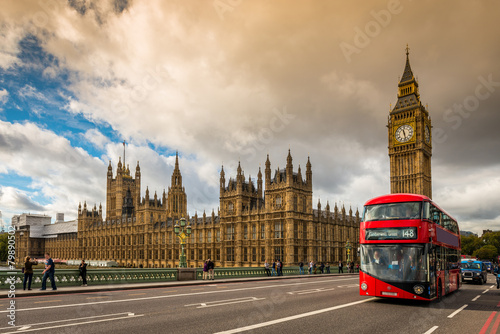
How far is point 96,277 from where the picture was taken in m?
25.7

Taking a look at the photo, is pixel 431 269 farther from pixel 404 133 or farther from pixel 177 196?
pixel 177 196

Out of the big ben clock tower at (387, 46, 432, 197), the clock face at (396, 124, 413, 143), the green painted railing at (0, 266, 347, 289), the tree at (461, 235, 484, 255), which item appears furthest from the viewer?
the tree at (461, 235, 484, 255)

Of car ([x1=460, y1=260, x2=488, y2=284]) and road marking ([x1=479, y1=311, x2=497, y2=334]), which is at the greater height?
road marking ([x1=479, y1=311, x2=497, y2=334])

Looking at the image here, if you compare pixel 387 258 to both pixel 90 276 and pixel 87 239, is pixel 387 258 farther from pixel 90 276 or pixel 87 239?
pixel 87 239

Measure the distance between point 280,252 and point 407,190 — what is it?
3906 cm

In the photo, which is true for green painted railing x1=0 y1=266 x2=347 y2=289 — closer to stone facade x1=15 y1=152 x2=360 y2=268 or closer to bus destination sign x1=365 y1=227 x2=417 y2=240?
bus destination sign x1=365 y1=227 x2=417 y2=240

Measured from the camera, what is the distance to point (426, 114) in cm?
9269

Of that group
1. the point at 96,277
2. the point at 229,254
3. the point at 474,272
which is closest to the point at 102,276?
the point at 96,277

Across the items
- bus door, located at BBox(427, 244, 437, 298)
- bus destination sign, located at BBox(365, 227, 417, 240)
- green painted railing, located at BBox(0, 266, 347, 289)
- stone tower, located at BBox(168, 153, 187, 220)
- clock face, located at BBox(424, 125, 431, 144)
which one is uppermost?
clock face, located at BBox(424, 125, 431, 144)

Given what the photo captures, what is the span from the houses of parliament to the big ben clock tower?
0.20m

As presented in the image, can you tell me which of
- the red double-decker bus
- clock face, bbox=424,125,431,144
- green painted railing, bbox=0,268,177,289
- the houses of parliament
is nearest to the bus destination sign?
the red double-decker bus

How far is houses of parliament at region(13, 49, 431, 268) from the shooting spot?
63531 millimetres

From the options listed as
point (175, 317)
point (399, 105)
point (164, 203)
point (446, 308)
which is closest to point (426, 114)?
point (399, 105)

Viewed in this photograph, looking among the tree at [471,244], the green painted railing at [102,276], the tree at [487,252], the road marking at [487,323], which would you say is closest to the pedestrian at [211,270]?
the green painted railing at [102,276]
